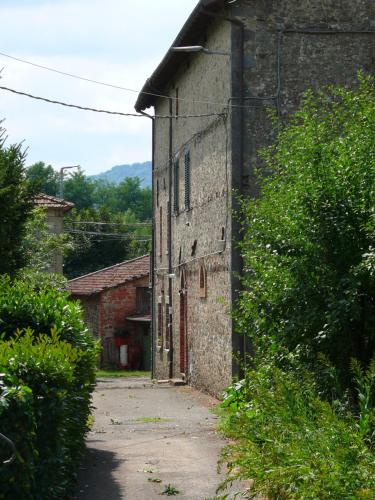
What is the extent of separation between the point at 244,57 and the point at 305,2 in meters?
1.59

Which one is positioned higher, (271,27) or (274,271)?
(271,27)

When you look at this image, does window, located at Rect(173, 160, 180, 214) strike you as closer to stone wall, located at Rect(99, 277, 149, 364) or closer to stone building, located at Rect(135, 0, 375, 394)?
stone building, located at Rect(135, 0, 375, 394)

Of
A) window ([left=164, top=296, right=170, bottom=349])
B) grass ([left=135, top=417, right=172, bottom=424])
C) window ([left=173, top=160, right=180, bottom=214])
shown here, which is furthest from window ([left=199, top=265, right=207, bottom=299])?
window ([left=164, top=296, right=170, bottom=349])

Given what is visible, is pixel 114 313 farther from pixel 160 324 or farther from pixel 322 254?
pixel 322 254

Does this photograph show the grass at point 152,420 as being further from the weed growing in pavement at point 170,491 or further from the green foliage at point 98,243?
the green foliage at point 98,243

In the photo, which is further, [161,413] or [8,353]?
[161,413]

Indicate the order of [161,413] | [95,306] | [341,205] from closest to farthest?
[341,205], [161,413], [95,306]

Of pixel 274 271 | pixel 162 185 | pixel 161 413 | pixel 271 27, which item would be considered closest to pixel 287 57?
pixel 271 27

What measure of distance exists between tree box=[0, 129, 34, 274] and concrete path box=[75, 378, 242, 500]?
129 inches

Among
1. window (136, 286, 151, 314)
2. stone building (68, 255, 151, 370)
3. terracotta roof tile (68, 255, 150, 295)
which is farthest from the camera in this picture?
window (136, 286, 151, 314)

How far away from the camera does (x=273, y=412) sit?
29.8ft

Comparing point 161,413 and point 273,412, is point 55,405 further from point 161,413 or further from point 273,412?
point 161,413

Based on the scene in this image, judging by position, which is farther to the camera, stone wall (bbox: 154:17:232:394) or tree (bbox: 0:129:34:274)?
stone wall (bbox: 154:17:232:394)

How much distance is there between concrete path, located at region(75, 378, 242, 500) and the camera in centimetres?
1074
